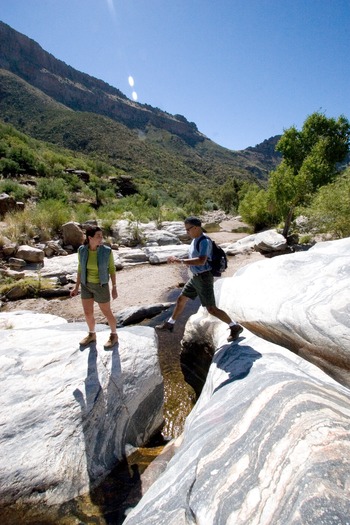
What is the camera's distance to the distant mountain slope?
56938 millimetres

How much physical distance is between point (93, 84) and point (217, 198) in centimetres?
11821

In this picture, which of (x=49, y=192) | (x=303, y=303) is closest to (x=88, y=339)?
(x=303, y=303)

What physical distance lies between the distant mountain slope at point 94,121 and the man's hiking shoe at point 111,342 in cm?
5089

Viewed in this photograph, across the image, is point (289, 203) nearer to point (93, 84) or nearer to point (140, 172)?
point (140, 172)

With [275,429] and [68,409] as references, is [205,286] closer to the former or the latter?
[275,429]

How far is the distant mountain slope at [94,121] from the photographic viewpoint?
5694 cm

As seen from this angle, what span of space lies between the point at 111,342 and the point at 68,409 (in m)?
1.08

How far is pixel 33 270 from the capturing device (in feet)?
32.3

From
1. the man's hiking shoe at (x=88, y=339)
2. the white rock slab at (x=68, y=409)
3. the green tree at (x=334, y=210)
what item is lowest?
the white rock slab at (x=68, y=409)

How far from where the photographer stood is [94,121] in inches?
2430

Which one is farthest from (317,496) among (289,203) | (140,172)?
(140,172)

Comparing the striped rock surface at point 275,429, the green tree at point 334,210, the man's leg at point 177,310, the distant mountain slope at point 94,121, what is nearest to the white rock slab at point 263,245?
the green tree at point 334,210

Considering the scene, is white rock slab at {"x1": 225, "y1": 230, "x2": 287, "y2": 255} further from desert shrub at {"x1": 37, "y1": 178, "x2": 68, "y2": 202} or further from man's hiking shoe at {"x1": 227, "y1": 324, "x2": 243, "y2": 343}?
desert shrub at {"x1": 37, "y1": 178, "x2": 68, "y2": 202}

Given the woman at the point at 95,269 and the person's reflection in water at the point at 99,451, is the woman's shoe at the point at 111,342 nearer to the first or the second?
the woman at the point at 95,269
